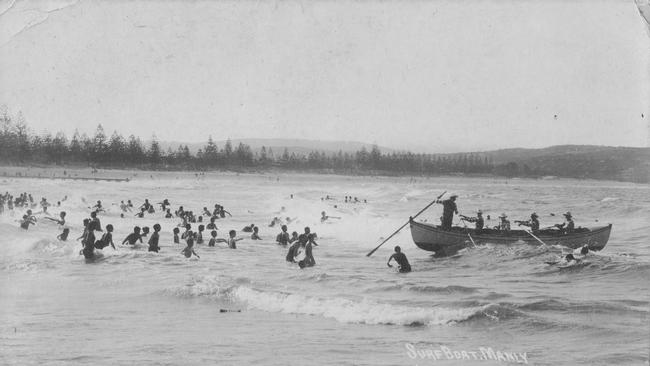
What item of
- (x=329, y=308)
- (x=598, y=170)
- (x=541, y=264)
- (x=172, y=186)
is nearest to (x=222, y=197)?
(x=172, y=186)

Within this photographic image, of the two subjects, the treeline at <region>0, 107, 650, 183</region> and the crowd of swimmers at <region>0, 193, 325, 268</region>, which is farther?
the treeline at <region>0, 107, 650, 183</region>

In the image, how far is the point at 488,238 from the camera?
1906 centimetres

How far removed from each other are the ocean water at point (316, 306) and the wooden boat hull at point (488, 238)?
400 mm

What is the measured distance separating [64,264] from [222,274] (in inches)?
180

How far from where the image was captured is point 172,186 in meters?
49.2

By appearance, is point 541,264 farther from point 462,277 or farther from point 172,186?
Result: point 172,186

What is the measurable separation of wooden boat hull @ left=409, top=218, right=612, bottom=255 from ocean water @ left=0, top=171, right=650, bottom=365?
40 cm

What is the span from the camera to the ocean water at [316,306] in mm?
8469

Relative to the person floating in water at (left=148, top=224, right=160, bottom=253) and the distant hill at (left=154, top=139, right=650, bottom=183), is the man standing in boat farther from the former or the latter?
the person floating in water at (left=148, top=224, right=160, bottom=253)

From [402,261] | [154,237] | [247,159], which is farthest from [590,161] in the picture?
[247,159]

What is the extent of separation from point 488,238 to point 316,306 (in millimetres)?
9378

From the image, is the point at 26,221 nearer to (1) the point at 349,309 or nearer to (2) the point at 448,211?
(1) the point at 349,309

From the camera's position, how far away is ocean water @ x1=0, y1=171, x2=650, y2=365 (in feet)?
27.8

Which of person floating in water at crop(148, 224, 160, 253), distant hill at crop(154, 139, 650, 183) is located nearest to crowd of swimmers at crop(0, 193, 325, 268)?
person floating in water at crop(148, 224, 160, 253)
